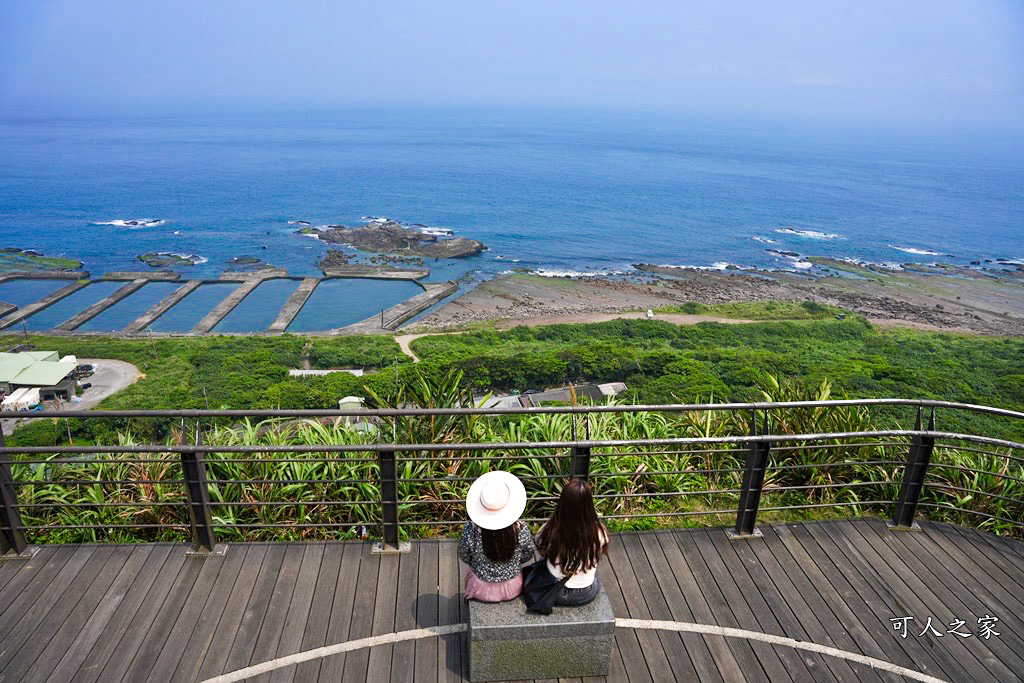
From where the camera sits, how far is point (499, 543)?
3438mm

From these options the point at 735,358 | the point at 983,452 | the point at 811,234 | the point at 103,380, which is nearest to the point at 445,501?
the point at 983,452

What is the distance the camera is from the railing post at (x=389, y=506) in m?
4.51

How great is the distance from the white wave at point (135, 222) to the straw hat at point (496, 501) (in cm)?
8597

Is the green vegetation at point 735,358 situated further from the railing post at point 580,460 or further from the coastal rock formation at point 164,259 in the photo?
the coastal rock formation at point 164,259

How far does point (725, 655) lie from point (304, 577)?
2.80m

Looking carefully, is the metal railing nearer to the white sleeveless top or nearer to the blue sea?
the white sleeveless top

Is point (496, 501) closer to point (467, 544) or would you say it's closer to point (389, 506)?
point (467, 544)

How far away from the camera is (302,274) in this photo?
199 ft

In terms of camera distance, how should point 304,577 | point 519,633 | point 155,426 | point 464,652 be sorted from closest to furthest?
point 519,633
point 464,652
point 304,577
point 155,426

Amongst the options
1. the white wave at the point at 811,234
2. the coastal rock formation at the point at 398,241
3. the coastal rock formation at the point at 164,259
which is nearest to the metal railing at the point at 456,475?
the coastal rock formation at the point at 398,241

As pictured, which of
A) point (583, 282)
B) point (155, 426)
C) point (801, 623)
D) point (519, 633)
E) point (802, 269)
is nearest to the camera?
point (519, 633)

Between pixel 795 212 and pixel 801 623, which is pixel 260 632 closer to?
pixel 801 623

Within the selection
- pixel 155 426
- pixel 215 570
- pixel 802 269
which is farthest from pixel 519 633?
pixel 802 269

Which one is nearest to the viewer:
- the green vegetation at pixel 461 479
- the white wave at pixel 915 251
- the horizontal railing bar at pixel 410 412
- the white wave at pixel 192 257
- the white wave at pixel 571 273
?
the horizontal railing bar at pixel 410 412
